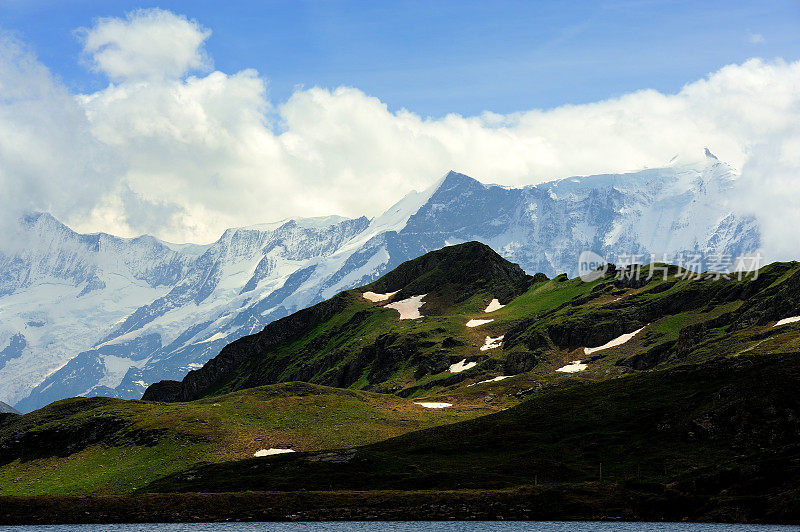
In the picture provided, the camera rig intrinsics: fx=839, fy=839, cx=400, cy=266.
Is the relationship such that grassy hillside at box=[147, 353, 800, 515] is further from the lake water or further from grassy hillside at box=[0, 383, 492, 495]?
grassy hillside at box=[0, 383, 492, 495]

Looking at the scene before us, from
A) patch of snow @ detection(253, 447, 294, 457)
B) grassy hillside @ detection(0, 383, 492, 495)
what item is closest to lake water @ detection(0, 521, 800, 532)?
grassy hillside @ detection(0, 383, 492, 495)

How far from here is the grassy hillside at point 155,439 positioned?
Result: 6324 inches

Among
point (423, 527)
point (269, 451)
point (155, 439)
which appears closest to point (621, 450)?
point (423, 527)

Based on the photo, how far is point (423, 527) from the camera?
10188 cm

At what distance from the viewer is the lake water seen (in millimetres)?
93938

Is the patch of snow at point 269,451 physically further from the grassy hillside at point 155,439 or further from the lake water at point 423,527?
the lake water at point 423,527

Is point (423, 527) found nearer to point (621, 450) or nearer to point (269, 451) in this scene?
point (621, 450)

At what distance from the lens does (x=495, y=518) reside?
4289 inches

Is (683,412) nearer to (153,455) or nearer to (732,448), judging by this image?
(732,448)

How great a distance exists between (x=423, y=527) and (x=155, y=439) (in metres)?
92.4

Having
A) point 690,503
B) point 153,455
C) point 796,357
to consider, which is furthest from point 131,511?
point 796,357

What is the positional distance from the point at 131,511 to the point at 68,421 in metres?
82.4

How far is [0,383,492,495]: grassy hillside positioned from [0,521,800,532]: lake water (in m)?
38.8

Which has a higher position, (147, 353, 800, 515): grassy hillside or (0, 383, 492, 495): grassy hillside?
(0, 383, 492, 495): grassy hillside
